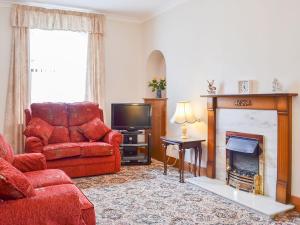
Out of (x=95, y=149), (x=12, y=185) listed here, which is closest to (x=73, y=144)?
(x=95, y=149)

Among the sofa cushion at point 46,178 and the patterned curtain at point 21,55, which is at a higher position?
the patterned curtain at point 21,55

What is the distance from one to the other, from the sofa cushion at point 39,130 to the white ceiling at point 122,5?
2.17 m

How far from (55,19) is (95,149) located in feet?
8.64

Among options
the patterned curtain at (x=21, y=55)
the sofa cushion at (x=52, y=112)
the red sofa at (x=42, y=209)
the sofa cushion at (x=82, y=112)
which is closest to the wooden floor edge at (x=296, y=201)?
the red sofa at (x=42, y=209)

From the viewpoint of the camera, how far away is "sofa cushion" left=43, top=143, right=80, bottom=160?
4.15 meters

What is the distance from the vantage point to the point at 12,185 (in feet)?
5.42

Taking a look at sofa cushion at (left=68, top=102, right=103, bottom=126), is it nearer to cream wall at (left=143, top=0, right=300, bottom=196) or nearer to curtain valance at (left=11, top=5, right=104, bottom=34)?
cream wall at (left=143, top=0, right=300, bottom=196)

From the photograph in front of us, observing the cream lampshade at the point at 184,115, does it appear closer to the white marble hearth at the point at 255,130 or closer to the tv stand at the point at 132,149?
the white marble hearth at the point at 255,130

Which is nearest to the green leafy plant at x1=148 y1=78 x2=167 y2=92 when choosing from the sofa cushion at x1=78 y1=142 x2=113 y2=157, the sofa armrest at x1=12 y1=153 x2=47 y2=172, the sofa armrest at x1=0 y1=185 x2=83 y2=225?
the sofa cushion at x1=78 y1=142 x2=113 y2=157

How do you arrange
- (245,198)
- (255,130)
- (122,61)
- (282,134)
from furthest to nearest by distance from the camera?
(122,61) → (255,130) → (245,198) → (282,134)

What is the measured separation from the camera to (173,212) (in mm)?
3025

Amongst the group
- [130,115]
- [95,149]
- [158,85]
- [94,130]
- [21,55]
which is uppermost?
[21,55]

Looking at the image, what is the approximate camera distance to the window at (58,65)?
5.27 metres

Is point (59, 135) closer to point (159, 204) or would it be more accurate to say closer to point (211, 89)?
point (159, 204)
